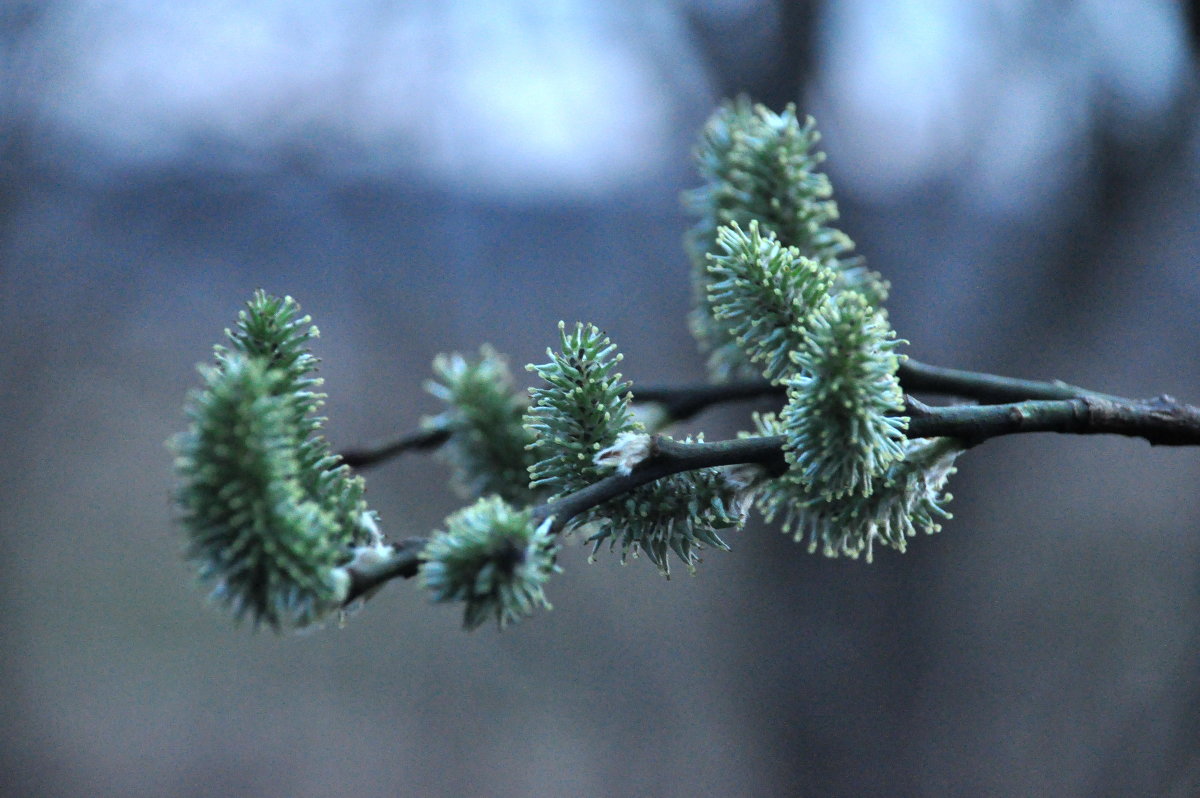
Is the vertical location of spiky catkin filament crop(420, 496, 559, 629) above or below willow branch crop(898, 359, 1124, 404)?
below

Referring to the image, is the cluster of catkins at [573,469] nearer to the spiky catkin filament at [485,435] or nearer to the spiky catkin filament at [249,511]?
the spiky catkin filament at [249,511]

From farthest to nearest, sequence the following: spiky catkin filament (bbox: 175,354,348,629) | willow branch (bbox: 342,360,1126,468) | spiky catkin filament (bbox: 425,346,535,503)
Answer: spiky catkin filament (bbox: 425,346,535,503), willow branch (bbox: 342,360,1126,468), spiky catkin filament (bbox: 175,354,348,629)

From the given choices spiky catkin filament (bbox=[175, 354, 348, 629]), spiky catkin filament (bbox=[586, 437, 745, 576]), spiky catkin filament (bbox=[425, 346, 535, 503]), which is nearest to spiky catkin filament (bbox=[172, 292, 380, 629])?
spiky catkin filament (bbox=[175, 354, 348, 629])

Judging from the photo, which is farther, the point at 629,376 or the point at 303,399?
the point at 629,376

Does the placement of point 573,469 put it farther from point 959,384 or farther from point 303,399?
point 959,384

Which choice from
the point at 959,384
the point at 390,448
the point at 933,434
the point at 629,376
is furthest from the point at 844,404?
the point at 629,376

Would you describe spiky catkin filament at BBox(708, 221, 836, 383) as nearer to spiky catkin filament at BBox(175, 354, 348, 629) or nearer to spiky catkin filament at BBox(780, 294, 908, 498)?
spiky catkin filament at BBox(780, 294, 908, 498)
